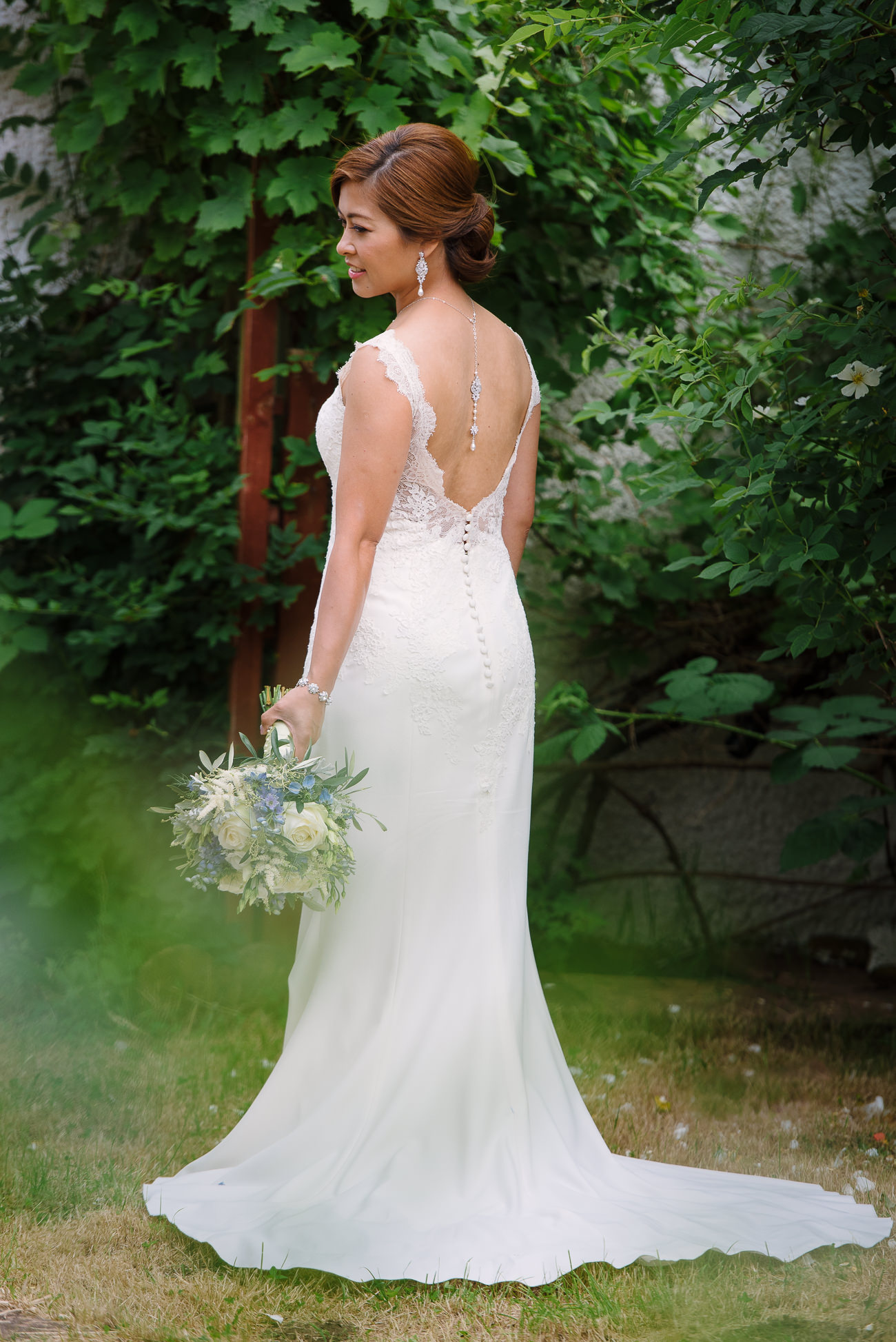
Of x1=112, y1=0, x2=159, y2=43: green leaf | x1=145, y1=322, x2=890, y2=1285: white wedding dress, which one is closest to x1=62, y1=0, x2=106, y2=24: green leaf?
x1=112, y1=0, x2=159, y2=43: green leaf

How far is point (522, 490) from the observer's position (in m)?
2.66

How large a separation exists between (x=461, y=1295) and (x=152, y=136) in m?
3.35

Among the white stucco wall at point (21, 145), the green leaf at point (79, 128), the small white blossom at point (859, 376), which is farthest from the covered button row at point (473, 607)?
the white stucco wall at point (21, 145)

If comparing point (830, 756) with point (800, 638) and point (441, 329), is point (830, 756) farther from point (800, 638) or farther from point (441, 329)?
point (441, 329)

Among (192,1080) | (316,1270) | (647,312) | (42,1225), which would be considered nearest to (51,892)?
(192,1080)

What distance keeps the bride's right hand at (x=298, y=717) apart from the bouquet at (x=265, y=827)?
40 millimetres

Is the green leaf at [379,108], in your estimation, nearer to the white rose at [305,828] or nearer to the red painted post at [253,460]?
the red painted post at [253,460]

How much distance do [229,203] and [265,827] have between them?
2.29m

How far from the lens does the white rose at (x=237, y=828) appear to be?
6.49 ft

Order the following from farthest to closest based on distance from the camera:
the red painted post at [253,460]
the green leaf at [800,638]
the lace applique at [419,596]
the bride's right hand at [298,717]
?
the red painted post at [253,460] < the green leaf at [800,638] < the lace applique at [419,596] < the bride's right hand at [298,717]

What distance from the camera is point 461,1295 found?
6.75 ft

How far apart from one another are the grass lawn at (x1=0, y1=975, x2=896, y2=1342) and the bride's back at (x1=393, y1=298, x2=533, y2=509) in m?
1.46

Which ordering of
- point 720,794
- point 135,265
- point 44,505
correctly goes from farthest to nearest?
point 720,794 < point 135,265 < point 44,505

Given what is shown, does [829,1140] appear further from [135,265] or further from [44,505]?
A: [135,265]
